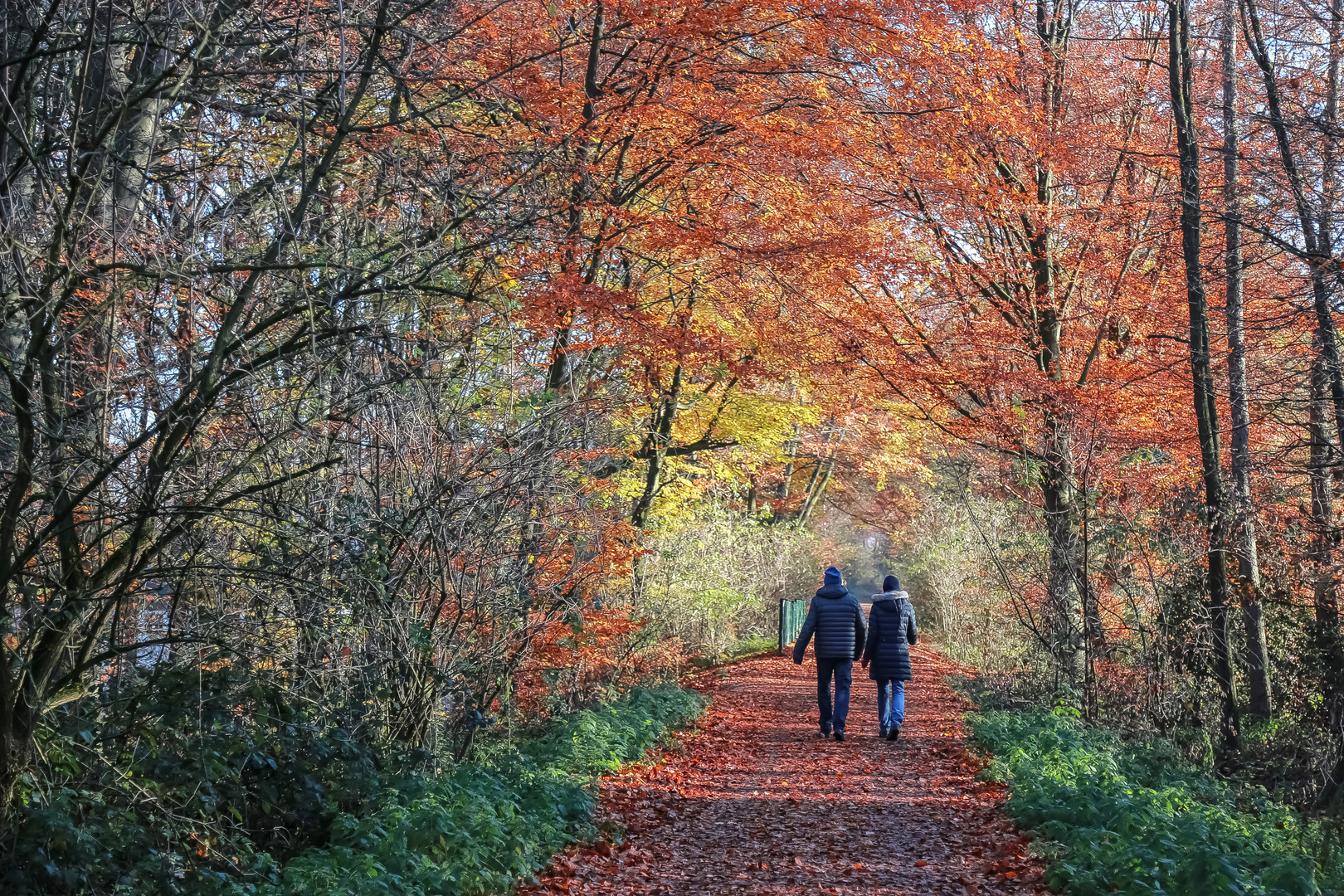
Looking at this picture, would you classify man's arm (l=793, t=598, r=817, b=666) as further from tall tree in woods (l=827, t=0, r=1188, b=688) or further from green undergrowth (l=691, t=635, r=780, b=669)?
green undergrowth (l=691, t=635, r=780, b=669)

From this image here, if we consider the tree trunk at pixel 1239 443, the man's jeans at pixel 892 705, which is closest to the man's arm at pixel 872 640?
the man's jeans at pixel 892 705

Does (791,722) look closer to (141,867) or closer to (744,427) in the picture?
(744,427)

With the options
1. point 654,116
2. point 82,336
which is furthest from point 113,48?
point 654,116

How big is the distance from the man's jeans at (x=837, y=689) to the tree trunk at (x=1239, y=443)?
4.29 meters

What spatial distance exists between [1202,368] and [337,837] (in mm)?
10330

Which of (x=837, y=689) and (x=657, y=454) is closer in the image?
(x=837, y=689)

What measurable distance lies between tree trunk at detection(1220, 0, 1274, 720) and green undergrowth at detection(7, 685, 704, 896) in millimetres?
7530

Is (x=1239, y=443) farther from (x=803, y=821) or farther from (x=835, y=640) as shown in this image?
(x=803, y=821)

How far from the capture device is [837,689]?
1181 centimetres

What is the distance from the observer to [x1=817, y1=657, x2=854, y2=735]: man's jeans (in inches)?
458

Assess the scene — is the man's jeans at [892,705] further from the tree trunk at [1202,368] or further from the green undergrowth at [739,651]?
the green undergrowth at [739,651]

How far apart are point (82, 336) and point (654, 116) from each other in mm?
6294

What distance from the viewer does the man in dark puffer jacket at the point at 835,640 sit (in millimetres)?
11688

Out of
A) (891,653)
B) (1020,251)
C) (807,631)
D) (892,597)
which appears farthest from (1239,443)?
(807,631)
